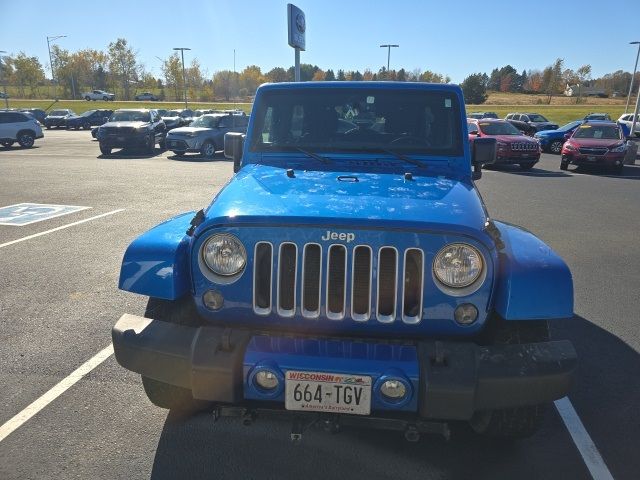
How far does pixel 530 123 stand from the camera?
31547 millimetres

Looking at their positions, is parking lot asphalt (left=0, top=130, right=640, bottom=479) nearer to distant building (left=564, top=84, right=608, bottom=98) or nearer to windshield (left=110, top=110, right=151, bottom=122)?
windshield (left=110, top=110, right=151, bottom=122)

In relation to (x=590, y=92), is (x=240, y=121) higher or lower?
lower

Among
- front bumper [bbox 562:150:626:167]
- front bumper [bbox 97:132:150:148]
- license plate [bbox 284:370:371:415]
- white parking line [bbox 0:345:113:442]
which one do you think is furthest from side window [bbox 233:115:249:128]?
license plate [bbox 284:370:371:415]

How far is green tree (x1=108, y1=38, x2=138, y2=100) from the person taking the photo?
84.6 meters

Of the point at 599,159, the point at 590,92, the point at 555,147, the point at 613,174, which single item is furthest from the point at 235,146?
the point at 590,92

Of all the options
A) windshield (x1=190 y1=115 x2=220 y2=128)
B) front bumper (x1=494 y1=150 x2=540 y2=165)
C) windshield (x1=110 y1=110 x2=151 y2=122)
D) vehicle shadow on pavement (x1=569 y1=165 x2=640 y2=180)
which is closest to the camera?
vehicle shadow on pavement (x1=569 y1=165 x2=640 y2=180)

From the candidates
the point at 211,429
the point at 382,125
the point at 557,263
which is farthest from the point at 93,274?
the point at 557,263

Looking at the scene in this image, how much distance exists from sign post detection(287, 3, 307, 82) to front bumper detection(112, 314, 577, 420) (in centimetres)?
1189

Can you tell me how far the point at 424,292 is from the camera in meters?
2.50

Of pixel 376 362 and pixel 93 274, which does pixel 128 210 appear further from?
pixel 376 362

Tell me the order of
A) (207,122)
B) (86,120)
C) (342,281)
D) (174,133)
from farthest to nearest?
(86,120), (207,122), (174,133), (342,281)

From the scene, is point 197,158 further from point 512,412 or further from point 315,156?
point 512,412

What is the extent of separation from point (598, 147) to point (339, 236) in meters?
15.8

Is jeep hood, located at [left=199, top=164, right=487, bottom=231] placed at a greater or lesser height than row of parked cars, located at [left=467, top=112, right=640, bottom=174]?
greater
